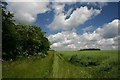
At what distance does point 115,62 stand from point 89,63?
480cm

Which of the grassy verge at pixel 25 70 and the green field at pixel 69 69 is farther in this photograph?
the grassy verge at pixel 25 70

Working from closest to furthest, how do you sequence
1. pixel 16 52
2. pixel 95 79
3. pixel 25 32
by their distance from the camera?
pixel 95 79 → pixel 16 52 → pixel 25 32

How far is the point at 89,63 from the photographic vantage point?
25.8 metres

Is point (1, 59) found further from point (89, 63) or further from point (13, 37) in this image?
point (89, 63)

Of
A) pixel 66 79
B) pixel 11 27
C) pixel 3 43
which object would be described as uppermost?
pixel 11 27

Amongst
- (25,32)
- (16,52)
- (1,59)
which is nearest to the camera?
(1,59)

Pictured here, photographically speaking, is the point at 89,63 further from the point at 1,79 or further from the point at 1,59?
the point at 1,79

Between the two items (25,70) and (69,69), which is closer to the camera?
(25,70)

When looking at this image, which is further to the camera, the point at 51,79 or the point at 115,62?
the point at 115,62

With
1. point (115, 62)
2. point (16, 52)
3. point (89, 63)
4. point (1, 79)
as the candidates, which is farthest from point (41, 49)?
point (1, 79)

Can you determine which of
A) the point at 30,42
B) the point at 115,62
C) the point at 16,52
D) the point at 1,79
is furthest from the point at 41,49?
the point at 1,79

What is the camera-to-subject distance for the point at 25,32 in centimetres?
4294

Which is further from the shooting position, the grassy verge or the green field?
the grassy verge

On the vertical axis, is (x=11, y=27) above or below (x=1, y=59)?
above
